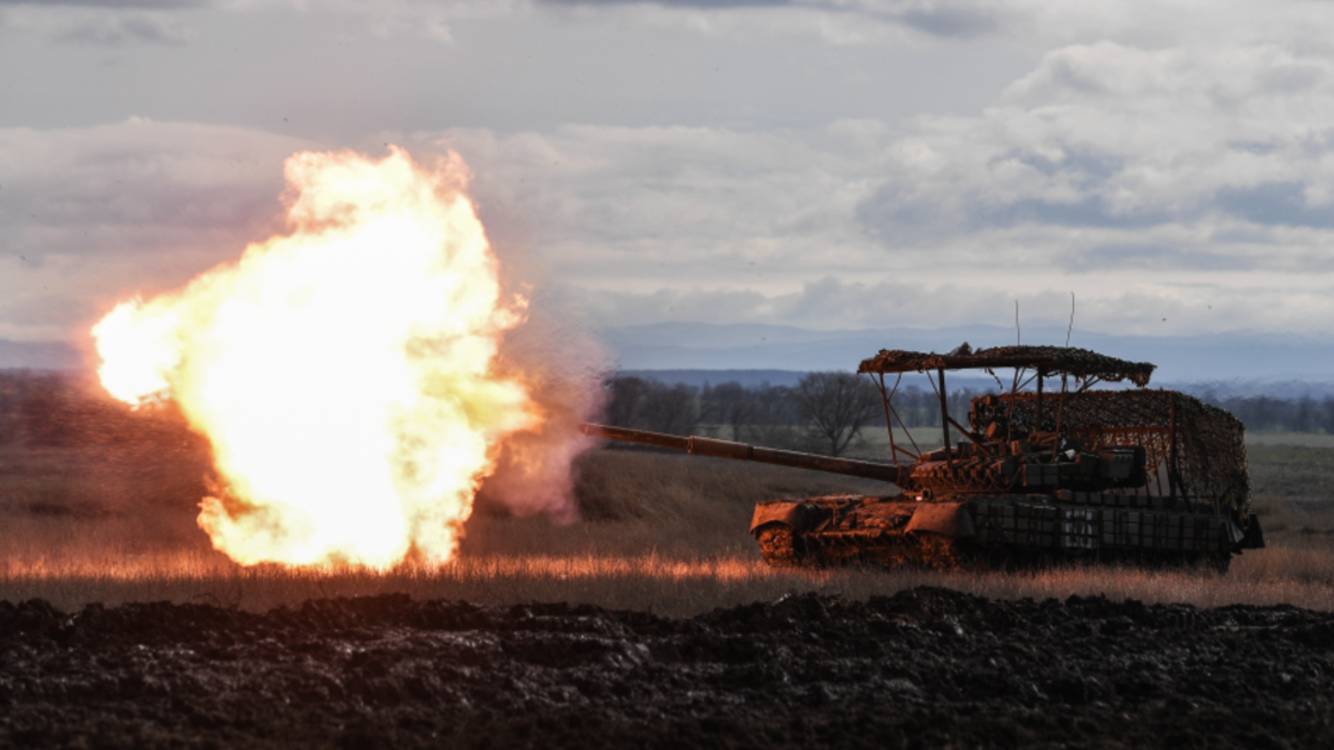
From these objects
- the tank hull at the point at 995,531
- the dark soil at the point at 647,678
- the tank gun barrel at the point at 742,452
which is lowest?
the dark soil at the point at 647,678

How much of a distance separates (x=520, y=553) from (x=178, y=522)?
9488 mm

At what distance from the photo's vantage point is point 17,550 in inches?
1027

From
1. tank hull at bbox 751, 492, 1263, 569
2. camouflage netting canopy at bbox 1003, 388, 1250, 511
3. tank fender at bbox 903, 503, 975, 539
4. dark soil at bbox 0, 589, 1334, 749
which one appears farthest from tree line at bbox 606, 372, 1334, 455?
dark soil at bbox 0, 589, 1334, 749

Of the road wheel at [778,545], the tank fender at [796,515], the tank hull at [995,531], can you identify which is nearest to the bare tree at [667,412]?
the road wheel at [778,545]

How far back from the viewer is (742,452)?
80.7 ft

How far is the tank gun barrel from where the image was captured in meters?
23.6

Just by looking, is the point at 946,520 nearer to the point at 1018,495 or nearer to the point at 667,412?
the point at 1018,495

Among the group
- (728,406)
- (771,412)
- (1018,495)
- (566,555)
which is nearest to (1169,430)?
(1018,495)

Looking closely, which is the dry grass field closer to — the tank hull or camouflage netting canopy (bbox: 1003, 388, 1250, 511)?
A: the tank hull

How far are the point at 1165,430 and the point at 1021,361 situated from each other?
Answer: 4.28 meters

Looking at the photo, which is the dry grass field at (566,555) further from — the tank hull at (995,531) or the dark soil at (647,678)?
the dark soil at (647,678)

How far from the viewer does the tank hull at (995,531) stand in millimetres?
22641

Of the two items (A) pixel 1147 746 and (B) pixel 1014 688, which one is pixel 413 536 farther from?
(A) pixel 1147 746

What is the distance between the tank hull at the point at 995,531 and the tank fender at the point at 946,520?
13 millimetres
